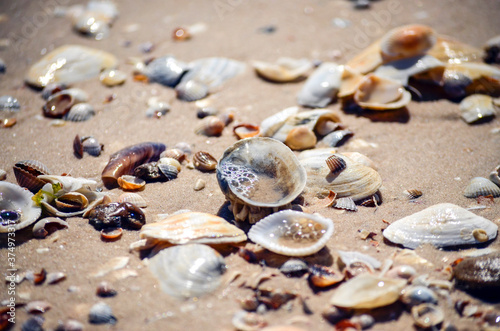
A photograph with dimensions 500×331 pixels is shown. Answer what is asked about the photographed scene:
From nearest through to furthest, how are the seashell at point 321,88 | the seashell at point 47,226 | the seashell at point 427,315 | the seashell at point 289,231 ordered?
the seashell at point 427,315
the seashell at point 289,231
the seashell at point 47,226
the seashell at point 321,88

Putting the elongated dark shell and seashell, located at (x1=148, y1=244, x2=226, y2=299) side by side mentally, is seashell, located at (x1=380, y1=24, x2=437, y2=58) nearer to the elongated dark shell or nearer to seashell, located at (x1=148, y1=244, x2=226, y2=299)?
the elongated dark shell

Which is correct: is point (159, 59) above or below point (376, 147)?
above

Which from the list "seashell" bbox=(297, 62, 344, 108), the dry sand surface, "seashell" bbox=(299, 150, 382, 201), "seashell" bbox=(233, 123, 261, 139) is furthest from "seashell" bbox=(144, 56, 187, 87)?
"seashell" bbox=(299, 150, 382, 201)

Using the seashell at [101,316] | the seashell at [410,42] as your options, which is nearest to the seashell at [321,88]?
the seashell at [410,42]

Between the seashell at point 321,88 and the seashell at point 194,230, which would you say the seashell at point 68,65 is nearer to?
the seashell at point 321,88

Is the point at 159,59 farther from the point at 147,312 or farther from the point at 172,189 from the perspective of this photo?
the point at 147,312

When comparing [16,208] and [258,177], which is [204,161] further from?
[16,208]

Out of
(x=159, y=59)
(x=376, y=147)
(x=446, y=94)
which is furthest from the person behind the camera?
(x=159, y=59)

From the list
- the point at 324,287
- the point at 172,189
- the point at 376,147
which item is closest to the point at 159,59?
the point at 172,189
